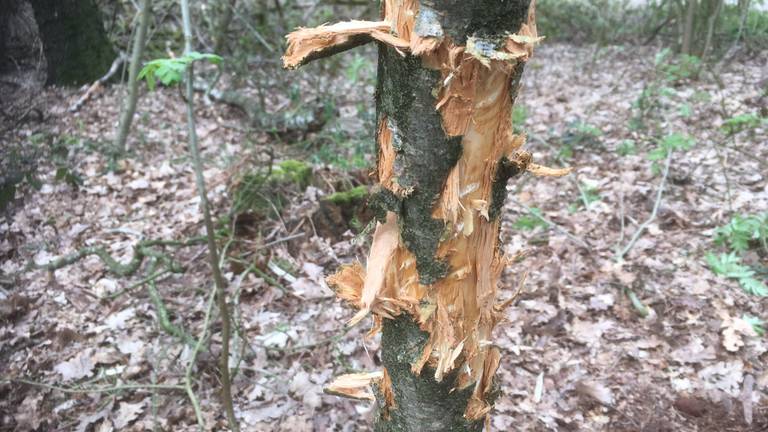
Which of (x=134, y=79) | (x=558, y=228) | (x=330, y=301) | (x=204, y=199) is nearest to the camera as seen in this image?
(x=204, y=199)

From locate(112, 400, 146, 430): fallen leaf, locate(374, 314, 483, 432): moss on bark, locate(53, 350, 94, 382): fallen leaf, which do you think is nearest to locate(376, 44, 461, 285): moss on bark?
locate(374, 314, 483, 432): moss on bark

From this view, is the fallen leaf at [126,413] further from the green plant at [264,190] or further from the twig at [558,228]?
the twig at [558,228]

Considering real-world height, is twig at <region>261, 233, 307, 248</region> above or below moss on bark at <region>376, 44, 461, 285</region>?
below

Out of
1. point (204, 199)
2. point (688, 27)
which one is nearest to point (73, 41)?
point (204, 199)

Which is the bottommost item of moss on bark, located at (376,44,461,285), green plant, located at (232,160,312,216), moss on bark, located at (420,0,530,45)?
green plant, located at (232,160,312,216)

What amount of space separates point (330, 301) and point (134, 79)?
382cm

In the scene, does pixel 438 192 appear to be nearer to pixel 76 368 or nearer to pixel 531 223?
pixel 76 368

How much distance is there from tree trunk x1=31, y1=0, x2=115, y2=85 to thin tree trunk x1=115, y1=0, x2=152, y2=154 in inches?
40.5

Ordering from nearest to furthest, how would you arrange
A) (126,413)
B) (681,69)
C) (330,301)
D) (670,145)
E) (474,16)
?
(474,16), (126,413), (330,301), (670,145), (681,69)

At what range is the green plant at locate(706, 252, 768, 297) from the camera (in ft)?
Answer: 10.8

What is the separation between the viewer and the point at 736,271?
3451mm

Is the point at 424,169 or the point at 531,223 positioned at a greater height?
the point at 424,169

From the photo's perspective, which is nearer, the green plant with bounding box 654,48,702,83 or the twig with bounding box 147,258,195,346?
the twig with bounding box 147,258,195,346

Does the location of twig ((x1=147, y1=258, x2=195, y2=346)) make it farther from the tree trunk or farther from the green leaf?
the tree trunk
